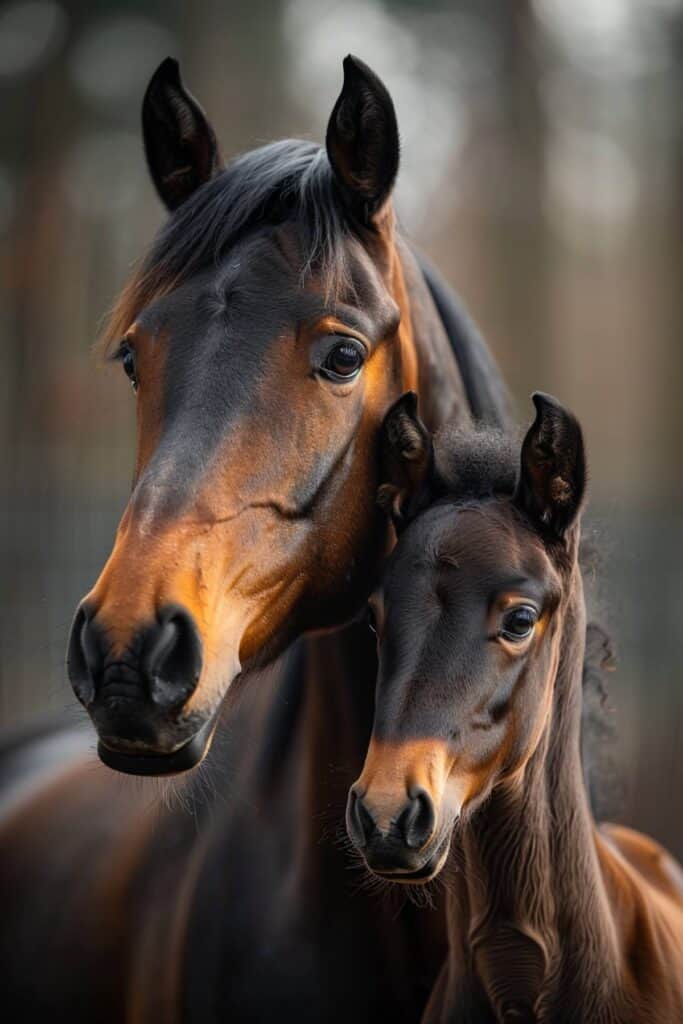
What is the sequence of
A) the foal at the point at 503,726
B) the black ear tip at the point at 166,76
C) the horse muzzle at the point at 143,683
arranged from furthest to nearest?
the black ear tip at the point at 166,76
the foal at the point at 503,726
the horse muzzle at the point at 143,683

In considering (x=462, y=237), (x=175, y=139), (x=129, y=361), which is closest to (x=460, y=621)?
(x=129, y=361)

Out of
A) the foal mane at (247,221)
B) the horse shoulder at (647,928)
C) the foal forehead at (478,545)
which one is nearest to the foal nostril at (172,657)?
the foal forehead at (478,545)

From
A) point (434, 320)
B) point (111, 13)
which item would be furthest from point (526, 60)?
point (434, 320)

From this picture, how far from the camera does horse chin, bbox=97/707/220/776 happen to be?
1288 millimetres

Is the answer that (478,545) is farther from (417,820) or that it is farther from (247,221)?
(247,221)

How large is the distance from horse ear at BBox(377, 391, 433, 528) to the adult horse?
0.02m

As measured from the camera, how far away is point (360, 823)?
1.35m

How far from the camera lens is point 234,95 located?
539 centimetres

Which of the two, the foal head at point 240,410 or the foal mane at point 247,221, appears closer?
the foal head at point 240,410

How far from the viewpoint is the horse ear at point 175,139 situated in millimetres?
1799

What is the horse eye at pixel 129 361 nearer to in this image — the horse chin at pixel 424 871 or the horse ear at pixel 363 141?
the horse ear at pixel 363 141

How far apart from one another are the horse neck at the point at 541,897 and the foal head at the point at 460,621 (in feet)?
0.24

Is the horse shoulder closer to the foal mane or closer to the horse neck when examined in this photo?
the horse neck

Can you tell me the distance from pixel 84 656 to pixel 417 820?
0.45 meters
